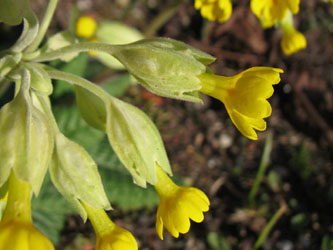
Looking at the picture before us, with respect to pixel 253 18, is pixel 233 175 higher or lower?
lower

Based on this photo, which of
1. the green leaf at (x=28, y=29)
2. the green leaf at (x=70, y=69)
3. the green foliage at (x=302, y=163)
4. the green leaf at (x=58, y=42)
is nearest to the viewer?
the green leaf at (x=28, y=29)

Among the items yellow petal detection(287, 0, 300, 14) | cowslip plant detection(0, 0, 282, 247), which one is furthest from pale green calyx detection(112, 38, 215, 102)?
yellow petal detection(287, 0, 300, 14)

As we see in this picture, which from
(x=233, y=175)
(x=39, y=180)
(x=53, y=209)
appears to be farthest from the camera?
(x=233, y=175)

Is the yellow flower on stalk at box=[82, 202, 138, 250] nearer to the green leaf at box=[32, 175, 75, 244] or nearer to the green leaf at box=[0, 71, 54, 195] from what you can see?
the green leaf at box=[0, 71, 54, 195]

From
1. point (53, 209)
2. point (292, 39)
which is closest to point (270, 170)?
A: point (292, 39)

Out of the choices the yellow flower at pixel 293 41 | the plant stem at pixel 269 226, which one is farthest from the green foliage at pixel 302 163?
the yellow flower at pixel 293 41

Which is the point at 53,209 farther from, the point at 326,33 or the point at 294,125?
the point at 326,33

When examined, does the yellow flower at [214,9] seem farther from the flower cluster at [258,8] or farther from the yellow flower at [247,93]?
the yellow flower at [247,93]
